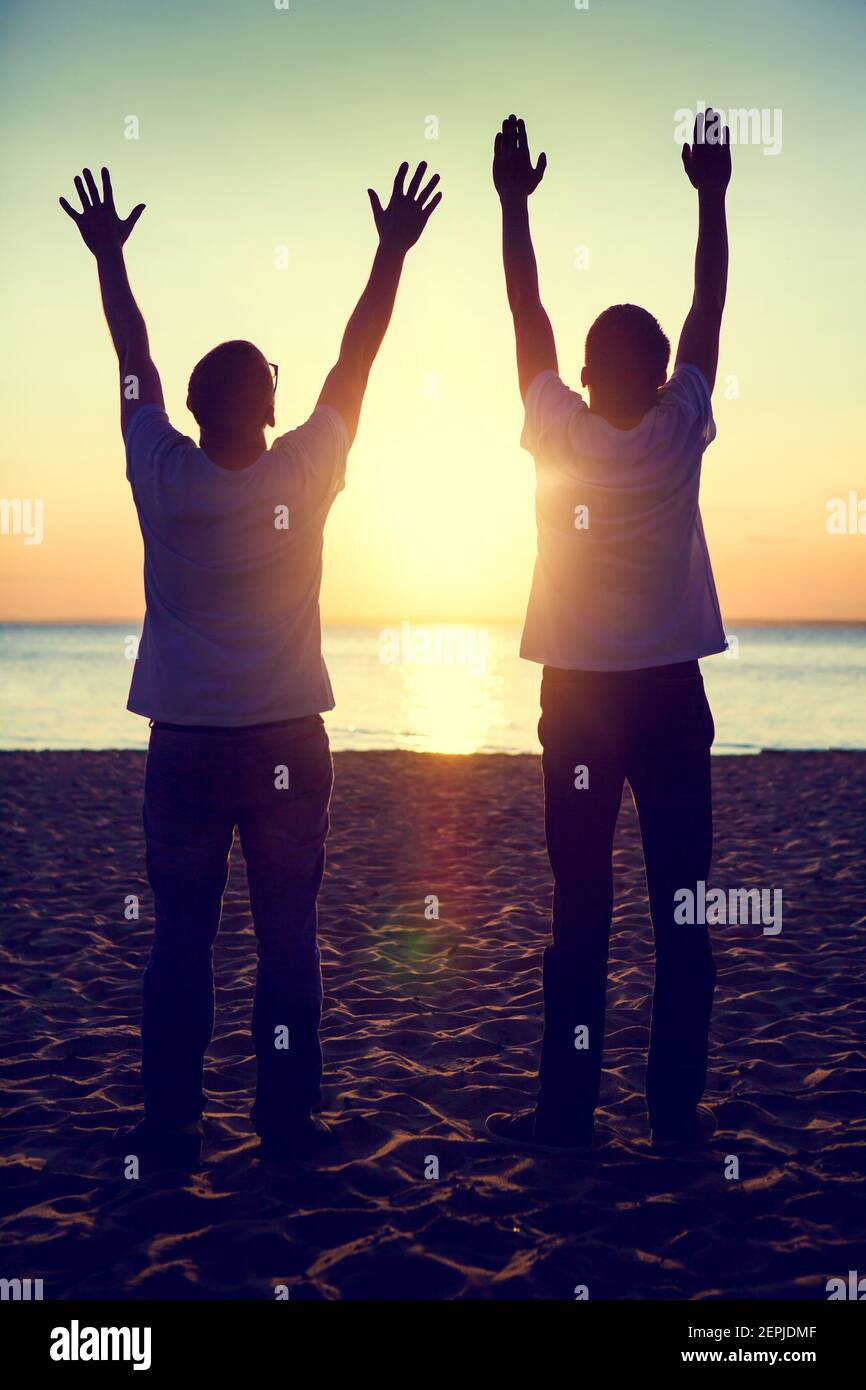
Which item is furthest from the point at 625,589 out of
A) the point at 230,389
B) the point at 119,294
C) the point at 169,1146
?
the point at 169,1146

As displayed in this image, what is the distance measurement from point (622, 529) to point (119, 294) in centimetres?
167

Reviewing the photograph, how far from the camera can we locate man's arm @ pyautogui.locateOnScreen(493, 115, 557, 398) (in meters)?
3.26

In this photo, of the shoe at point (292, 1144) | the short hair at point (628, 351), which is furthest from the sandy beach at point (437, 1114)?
the short hair at point (628, 351)

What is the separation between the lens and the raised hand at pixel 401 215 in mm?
3324

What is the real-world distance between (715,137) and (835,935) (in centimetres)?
465

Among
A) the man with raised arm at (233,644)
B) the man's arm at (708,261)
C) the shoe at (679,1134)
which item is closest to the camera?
the man with raised arm at (233,644)

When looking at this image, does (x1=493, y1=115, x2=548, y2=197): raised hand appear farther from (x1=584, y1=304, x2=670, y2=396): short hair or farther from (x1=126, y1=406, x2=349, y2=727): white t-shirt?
(x1=126, y1=406, x2=349, y2=727): white t-shirt

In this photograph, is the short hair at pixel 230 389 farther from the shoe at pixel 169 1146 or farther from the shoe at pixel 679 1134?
the shoe at pixel 679 1134

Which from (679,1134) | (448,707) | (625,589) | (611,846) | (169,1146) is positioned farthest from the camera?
(448,707)

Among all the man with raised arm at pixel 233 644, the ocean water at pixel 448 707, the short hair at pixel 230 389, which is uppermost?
the short hair at pixel 230 389

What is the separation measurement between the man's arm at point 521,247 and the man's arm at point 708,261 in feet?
1.45

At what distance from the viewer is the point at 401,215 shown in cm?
333

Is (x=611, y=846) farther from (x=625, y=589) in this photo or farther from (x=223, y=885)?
(x=223, y=885)

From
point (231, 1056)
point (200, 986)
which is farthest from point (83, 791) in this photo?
point (200, 986)
